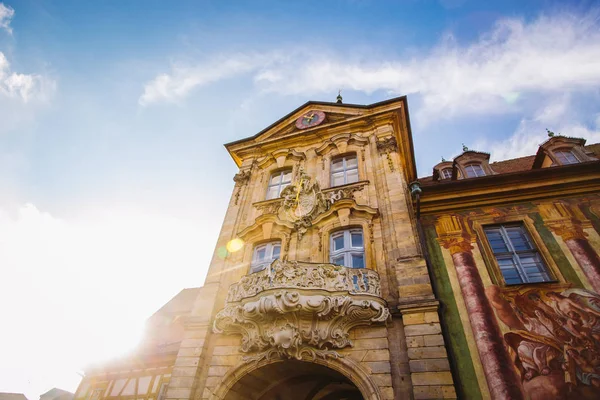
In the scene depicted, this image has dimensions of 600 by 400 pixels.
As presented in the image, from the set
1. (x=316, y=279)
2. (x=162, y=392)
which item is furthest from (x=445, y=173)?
(x=162, y=392)

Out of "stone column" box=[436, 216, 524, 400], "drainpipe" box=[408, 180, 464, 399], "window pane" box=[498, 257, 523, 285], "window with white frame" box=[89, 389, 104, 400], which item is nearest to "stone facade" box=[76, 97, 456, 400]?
"drainpipe" box=[408, 180, 464, 399]

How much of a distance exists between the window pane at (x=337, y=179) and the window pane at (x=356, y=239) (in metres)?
2.90

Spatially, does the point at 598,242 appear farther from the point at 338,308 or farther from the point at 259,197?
the point at 259,197

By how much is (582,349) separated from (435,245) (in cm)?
363

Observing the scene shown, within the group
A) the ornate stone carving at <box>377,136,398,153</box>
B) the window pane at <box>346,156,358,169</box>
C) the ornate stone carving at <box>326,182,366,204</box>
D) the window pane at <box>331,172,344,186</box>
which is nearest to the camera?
the ornate stone carving at <box>326,182,366,204</box>

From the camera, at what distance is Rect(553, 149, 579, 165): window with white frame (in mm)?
11836

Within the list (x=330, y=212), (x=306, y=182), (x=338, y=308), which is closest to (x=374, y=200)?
(x=330, y=212)

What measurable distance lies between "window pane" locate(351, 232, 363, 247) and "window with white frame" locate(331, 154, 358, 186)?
2.78 m

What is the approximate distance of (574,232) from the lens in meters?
8.30

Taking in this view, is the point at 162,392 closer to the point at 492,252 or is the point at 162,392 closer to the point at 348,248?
the point at 348,248

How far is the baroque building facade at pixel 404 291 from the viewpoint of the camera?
6707 mm

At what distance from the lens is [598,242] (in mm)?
7965

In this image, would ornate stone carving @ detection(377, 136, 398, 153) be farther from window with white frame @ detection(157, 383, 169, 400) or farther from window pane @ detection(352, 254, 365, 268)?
window with white frame @ detection(157, 383, 169, 400)

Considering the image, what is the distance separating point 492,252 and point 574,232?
2.04 metres
